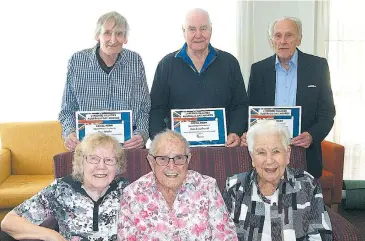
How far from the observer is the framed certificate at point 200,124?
3.01 metres

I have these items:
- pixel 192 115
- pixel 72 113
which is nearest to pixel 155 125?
pixel 192 115

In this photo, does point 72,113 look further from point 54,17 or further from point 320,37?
point 320,37

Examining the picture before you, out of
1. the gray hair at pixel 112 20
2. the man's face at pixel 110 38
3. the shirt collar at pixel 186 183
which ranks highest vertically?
the gray hair at pixel 112 20

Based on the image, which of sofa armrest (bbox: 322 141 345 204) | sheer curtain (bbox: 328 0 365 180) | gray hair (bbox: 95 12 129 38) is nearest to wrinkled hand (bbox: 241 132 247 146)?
gray hair (bbox: 95 12 129 38)

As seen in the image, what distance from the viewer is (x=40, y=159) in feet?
16.6

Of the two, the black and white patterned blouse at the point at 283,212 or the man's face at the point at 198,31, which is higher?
the man's face at the point at 198,31

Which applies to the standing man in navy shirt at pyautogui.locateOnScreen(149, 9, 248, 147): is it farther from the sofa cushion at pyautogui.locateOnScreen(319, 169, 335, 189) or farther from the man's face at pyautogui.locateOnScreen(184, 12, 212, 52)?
the sofa cushion at pyautogui.locateOnScreen(319, 169, 335, 189)

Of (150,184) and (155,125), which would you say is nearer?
(150,184)

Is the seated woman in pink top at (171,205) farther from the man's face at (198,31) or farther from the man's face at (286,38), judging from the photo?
the man's face at (286,38)

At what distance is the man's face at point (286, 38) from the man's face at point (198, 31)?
0.53 metres

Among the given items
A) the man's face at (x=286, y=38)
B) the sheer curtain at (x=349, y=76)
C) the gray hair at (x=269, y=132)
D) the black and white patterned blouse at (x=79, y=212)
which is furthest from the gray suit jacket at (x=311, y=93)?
the sheer curtain at (x=349, y=76)

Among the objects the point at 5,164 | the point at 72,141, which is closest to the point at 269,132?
the point at 72,141

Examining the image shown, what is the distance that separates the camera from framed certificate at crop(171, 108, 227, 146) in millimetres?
3014

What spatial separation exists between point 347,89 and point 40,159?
374 cm
